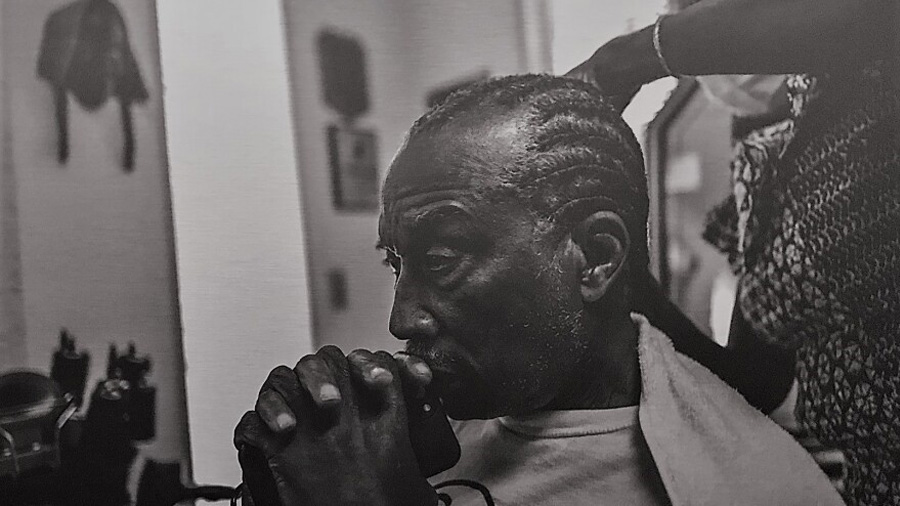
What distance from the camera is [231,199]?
3.91 ft

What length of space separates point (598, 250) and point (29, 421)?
2.39ft

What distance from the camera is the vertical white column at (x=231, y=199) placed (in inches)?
46.3

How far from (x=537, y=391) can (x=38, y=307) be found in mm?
625

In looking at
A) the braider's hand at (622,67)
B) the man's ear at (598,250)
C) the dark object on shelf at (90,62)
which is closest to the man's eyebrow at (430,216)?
the man's ear at (598,250)

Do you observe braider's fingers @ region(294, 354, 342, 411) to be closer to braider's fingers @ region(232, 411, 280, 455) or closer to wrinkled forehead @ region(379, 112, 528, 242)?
braider's fingers @ region(232, 411, 280, 455)

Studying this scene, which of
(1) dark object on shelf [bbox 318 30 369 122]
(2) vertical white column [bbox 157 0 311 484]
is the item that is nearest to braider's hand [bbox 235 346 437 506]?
(2) vertical white column [bbox 157 0 311 484]

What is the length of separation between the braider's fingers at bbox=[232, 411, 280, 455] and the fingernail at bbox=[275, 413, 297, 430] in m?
0.02

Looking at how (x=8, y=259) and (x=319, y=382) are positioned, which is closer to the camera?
(x=319, y=382)

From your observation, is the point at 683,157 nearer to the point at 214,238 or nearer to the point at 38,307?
the point at 214,238

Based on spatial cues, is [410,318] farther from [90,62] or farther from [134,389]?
[90,62]

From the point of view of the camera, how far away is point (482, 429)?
1204 mm

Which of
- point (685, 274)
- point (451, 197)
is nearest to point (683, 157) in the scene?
point (685, 274)

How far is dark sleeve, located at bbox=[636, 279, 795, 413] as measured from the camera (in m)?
1.24

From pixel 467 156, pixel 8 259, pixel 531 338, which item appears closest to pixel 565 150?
pixel 467 156
